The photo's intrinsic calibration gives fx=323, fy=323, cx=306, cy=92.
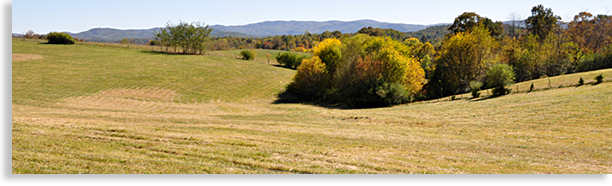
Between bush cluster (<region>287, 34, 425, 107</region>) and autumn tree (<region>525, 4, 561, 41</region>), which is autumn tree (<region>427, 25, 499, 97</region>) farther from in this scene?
autumn tree (<region>525, 4, 561, 41</region>)

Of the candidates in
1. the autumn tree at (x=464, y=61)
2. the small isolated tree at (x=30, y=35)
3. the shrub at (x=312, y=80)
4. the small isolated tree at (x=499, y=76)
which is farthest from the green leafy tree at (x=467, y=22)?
the small isolated tree at (x=30, y=35)

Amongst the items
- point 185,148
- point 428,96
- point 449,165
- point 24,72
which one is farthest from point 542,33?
point 24,72

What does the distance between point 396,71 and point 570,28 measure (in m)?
56.3

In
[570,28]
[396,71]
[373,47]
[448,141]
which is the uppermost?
[570,28]

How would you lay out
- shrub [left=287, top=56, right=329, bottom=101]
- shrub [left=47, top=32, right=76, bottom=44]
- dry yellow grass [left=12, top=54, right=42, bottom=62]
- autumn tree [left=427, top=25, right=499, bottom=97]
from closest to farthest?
1. shrub [left=287, top=56, right=329, bottom=101]
2. autumn tree [left=427, top=25, right=499, bottom=97]
3. dry yellow grass [left=12, top=54, right=42, bottom=62]
4. shrub [left=47, top=32, right=76, bottom=44]

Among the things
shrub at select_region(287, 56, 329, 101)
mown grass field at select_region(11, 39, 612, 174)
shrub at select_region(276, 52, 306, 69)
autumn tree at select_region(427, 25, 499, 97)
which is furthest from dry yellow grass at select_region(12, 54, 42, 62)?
autumn tree at select_region(427, 25, 499, 97)

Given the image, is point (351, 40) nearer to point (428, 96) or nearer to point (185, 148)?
point (428, 96)

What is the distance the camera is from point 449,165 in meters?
11.5

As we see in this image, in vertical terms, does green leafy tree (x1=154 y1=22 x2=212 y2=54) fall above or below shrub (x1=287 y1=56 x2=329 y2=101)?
above

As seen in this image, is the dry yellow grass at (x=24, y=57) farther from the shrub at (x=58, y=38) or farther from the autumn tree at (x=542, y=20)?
the autumn tree at (x=542, y=20)

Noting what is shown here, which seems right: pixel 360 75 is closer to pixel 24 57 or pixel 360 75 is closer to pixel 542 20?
pixel 24 57

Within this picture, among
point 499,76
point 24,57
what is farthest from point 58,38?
point 499,76

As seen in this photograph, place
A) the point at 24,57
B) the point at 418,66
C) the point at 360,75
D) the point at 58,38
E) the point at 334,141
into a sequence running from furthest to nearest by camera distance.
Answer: the point at 58,38 < the point at 24,57 < the point at 418,66 < the point at 360,75 < the point at 334,141

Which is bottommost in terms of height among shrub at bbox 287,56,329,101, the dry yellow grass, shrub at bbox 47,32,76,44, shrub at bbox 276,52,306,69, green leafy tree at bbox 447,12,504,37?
shrub at bbox 287,56,329,101
